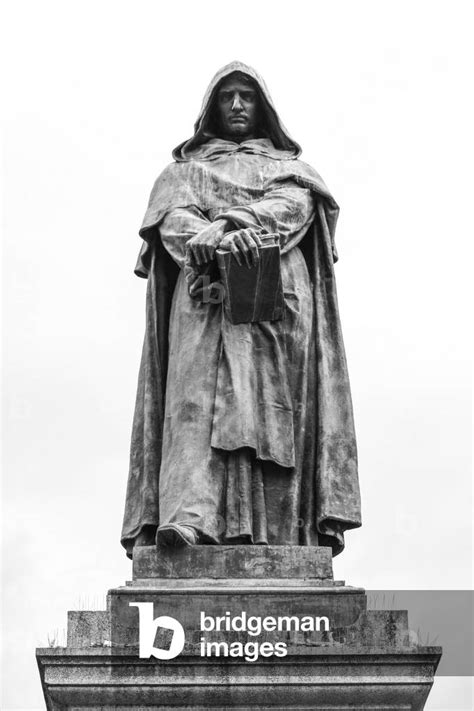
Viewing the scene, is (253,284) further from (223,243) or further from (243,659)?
(243,659)

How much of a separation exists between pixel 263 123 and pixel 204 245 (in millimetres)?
2287

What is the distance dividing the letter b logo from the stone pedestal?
39 millimetres

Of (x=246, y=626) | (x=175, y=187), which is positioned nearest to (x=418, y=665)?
(x=246, y=626)

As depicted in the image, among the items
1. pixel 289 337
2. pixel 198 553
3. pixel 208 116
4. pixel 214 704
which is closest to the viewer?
pixel 214 704

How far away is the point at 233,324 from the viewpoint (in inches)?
687

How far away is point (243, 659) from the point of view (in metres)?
15.4

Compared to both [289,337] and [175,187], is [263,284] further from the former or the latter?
[175,187]

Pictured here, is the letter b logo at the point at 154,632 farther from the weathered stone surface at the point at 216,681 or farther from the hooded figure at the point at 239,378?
the hooded figure at the point at 239,378

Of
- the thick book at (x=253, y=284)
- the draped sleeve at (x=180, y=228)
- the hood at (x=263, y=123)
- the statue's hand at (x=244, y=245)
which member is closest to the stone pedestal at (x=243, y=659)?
the thick book at (x=253, y=284)

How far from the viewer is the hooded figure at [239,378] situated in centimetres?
1695

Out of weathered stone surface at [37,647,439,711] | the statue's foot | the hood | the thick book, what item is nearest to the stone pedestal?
weathered stone surface at [37,647,439,711]

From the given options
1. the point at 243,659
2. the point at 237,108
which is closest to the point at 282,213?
the point at 237,108

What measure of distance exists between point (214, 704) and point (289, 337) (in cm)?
387

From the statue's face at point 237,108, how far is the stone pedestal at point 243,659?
5.14 metres
